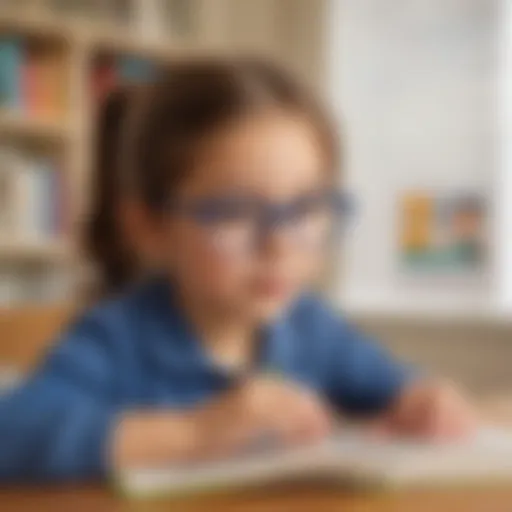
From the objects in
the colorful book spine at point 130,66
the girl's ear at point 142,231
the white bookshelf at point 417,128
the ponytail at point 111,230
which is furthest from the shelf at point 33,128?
the girl's ear at point 142,231

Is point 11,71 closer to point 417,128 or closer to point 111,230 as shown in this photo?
point 417,128

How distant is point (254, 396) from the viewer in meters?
0.54

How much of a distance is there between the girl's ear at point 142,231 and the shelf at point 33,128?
98cm

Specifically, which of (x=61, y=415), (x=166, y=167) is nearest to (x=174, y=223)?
(x=166, y=167)

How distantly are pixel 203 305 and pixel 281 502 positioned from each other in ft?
0.56

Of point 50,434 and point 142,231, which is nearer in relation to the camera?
point 50,434

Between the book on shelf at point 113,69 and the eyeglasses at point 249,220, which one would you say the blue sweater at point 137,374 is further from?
the book on shelf at point 113,69

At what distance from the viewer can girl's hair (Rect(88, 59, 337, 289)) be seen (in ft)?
2.04

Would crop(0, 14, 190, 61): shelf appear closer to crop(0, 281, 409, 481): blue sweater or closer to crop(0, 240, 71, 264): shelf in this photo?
crop(0, 240, 71, 264): shelf

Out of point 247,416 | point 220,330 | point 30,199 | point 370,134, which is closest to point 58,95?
point 30,199

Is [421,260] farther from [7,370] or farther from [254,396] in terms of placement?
[254,396]

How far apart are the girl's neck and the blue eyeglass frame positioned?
64 millimetres

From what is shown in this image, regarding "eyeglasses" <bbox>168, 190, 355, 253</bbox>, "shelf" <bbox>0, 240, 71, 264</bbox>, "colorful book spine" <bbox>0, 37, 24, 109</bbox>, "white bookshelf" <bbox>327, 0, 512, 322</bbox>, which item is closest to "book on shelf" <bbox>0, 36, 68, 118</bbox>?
"colorful book spine" <bbox>0, 37, 24, 109</bbox>

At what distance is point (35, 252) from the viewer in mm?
1644
